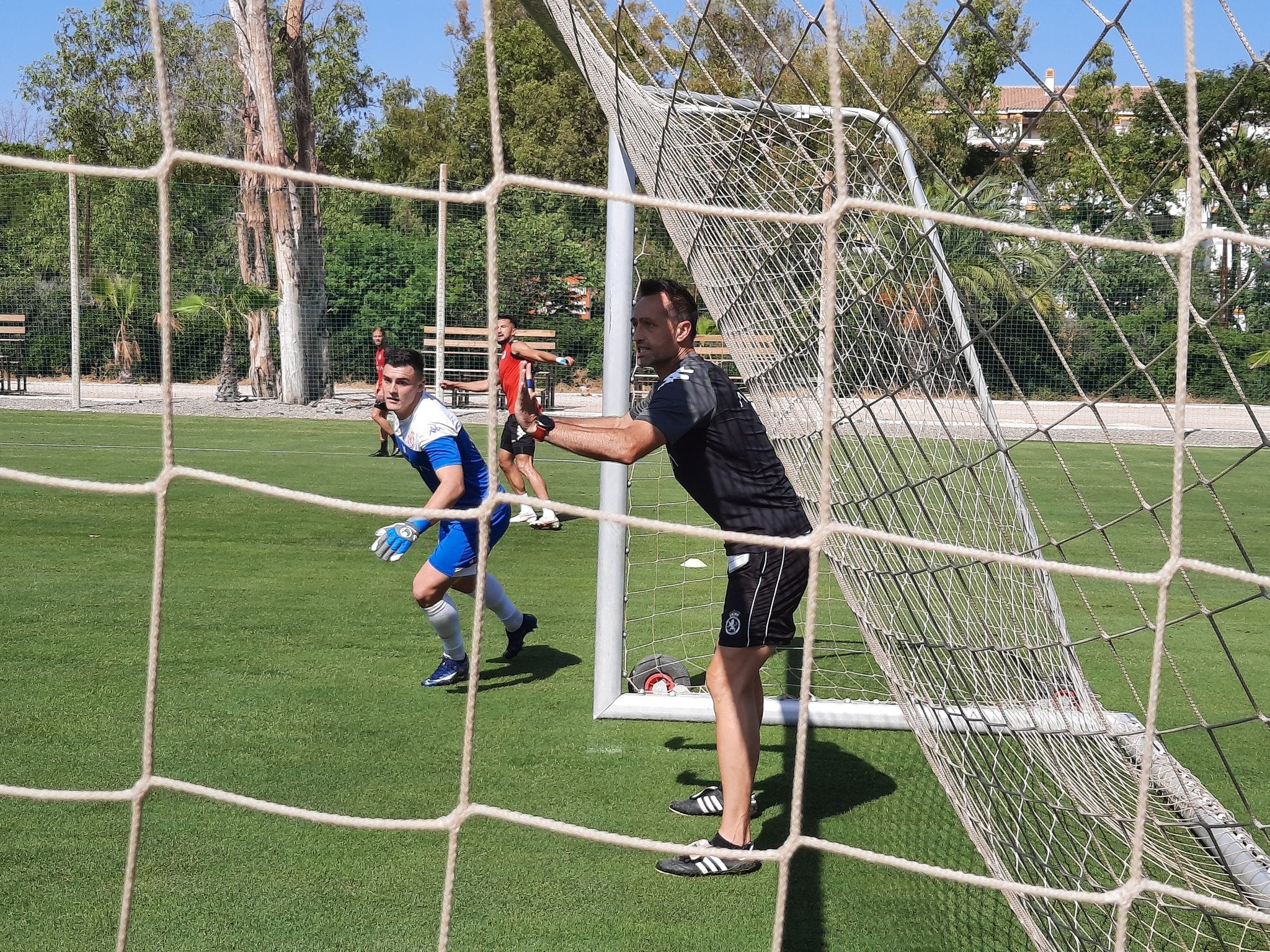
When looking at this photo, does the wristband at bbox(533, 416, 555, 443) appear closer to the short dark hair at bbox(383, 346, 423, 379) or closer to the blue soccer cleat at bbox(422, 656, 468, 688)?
the short dark hair at bbox(383, 346, 423, 379)

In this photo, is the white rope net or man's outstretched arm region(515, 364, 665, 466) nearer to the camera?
the white rope net

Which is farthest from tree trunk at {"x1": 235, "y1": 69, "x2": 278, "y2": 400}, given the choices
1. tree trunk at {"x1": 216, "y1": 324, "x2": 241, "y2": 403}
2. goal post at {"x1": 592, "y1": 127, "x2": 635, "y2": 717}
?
goal post at {"x1": 592, "y1": 127, "x2": 635, "y2": 717}

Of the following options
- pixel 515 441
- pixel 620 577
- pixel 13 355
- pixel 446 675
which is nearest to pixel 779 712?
pixel 620 577

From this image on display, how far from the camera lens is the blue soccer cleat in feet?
15.8

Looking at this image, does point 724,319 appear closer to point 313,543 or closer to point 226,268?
point 313,543

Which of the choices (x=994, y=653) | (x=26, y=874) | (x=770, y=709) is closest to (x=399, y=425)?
(x=770, y=709)

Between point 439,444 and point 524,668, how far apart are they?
1160mm

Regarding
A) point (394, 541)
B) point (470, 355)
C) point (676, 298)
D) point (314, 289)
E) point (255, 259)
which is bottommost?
point (394, 541)

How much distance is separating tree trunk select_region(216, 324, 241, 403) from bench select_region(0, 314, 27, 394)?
9.76 ft

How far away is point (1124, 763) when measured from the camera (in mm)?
3439

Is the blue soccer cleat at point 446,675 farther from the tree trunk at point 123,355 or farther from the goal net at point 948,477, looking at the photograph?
the tree trunk at point 123,355

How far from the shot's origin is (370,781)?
3752mm

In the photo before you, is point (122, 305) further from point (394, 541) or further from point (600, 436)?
point (600, 436)

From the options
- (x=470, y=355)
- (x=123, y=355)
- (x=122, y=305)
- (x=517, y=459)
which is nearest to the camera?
(x=517, y=459)
